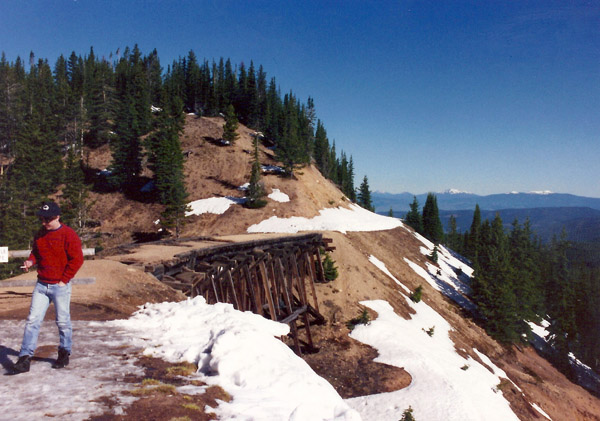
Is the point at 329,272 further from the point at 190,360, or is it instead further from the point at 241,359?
the point at 241,359

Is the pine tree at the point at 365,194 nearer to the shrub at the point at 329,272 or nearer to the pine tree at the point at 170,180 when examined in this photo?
the pine tree at the point at 170,180

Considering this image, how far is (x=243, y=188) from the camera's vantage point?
53906mm

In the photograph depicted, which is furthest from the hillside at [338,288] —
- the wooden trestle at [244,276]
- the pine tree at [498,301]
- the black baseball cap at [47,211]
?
the black baseball cap at [47,211]

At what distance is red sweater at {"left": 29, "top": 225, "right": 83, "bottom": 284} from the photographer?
562cm

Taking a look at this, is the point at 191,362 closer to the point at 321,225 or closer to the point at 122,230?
the point at 321,225

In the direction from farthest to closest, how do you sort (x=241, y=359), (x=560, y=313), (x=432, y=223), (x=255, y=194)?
1. (x=432, y=223)
2. (x=255, y=194)
3. (x=560, y=313)
4. (x=241, y=359)

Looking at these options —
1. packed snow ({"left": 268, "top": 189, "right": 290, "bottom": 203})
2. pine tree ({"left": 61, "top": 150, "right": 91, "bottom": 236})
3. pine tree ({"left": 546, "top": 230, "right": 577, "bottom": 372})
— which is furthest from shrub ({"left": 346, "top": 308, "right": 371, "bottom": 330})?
pine tree ({"left": 546, "top": 230, "right": 577, "bottom": 372})

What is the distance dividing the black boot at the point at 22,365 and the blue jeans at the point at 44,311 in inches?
2.7

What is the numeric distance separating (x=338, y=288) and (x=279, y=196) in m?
27.2

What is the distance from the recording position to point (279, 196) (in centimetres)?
5128

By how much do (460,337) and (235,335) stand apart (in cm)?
2856

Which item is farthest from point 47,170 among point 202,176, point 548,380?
point 548,380

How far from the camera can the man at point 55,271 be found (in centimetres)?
559

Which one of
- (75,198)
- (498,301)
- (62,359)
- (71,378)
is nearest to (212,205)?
(75,198)
